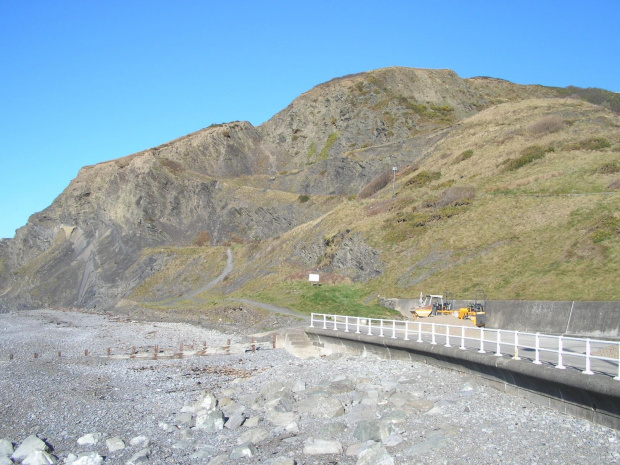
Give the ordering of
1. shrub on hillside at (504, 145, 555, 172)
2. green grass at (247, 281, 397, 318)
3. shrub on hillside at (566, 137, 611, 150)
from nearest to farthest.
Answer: green grass at (247, 281, 397, 318)
shrub on hillside at (566, 137, 611, 150)
shrub on hillside at (504, 145, 555, 172)

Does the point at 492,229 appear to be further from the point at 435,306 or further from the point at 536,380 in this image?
the point at 536,380

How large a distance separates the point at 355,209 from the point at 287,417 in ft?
151

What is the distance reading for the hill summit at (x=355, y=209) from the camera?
124 feet

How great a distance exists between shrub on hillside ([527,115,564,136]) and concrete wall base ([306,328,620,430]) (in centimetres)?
4535

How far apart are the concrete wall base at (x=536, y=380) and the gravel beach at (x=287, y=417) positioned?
1.00 ft

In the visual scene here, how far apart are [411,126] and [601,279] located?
8457 cm

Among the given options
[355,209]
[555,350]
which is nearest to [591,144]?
[355,209]

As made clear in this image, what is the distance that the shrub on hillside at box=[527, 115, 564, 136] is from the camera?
58.2m

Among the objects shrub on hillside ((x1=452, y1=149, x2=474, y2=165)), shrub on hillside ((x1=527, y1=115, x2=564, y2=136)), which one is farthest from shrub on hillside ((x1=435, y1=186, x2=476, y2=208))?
shrub on hillside ((x1=527, y1=115, x2=564, y2=136))

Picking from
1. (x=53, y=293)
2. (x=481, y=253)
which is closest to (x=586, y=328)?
(x=481, y=253)

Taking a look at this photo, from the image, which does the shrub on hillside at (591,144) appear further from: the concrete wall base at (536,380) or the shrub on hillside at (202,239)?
the shrub on hillside at (202,239)

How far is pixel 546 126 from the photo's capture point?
5891cm

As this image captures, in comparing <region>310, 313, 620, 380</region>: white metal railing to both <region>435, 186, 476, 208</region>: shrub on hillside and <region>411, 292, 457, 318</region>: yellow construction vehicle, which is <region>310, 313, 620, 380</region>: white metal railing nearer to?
<region>411, 292, 457, 318</region>: yellow construction vehicle

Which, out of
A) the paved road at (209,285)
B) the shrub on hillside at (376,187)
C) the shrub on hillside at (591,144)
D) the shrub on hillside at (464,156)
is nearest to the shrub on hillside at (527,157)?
the shrub on hillside at (591,144)
